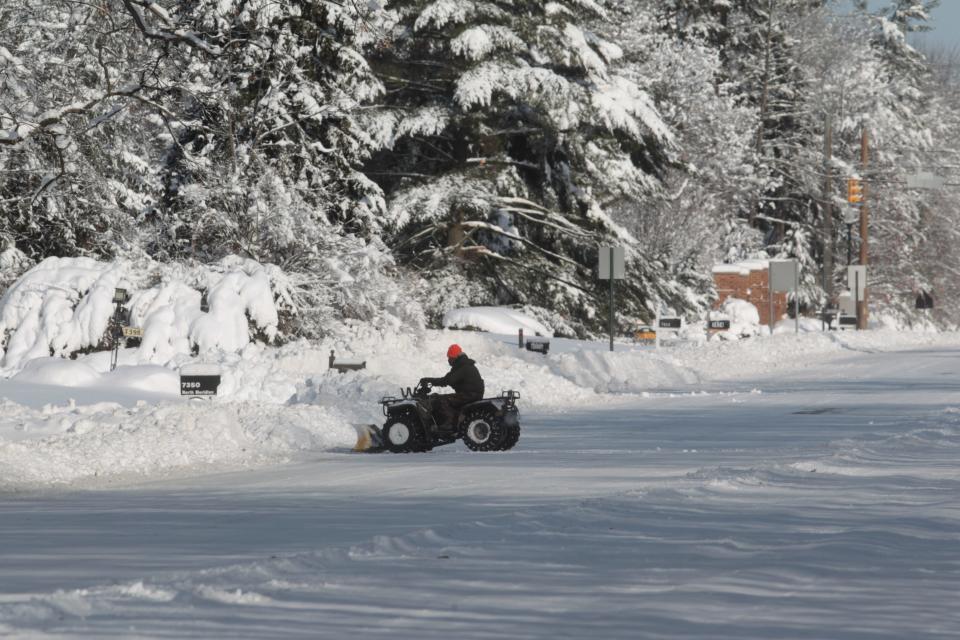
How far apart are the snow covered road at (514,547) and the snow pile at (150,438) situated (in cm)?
89

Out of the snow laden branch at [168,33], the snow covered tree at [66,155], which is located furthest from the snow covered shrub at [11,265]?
the snow laden branch at [168,33]

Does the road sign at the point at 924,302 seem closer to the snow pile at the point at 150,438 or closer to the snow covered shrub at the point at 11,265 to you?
the snow covered shrub at the point at 11,265

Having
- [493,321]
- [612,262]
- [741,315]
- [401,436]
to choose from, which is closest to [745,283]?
[741,315]

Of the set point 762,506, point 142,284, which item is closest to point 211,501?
point 762,506

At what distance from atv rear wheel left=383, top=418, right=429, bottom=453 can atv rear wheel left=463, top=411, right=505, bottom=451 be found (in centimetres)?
65

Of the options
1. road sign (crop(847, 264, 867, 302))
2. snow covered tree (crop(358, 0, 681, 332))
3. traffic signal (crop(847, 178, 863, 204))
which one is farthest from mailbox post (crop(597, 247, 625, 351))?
traffic signal (crop(847, 178, 863, 204))

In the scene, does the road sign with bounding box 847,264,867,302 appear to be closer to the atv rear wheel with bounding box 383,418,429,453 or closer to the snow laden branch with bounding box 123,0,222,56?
the atv rear wheel with bounding box 383,418,429,453

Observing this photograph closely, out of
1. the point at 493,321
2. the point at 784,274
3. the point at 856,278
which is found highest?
the point at 856,278

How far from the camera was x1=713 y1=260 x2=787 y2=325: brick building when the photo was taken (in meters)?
71.8

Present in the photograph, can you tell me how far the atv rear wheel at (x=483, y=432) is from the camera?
1958cm

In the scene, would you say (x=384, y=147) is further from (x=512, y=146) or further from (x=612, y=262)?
(x=612, y=262)

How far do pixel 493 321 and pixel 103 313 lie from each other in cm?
1617

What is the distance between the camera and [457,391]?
1989cm

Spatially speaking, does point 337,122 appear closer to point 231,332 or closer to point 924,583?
point 231,332
